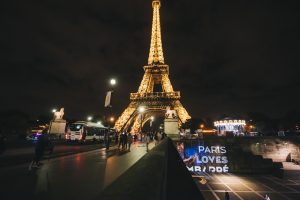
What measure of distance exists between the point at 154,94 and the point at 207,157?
21.4m

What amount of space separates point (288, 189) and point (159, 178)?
4261 cm

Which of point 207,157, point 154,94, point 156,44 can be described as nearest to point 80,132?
point 207,157

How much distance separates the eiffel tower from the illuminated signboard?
10.8 m

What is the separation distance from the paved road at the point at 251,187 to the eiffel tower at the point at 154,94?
16.7 m

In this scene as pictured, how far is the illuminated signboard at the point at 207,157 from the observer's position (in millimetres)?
40125

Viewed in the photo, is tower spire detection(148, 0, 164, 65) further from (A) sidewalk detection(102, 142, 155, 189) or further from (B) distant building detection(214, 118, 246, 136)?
(A) sidewalk detection(102, 142, 155, 189)

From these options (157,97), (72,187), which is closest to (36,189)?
(72,187)

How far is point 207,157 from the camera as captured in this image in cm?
4216

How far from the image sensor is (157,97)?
175 ft

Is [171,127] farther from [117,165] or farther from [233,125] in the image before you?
[233,125]

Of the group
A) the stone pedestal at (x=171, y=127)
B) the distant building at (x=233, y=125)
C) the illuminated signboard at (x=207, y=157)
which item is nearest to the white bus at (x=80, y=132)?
the stone pedestal at (x=171, y=127)

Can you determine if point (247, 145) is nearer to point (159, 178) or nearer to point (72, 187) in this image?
point (72, 187)

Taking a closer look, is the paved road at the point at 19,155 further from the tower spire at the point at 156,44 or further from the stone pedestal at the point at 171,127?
the tower spire at the point at 156,44

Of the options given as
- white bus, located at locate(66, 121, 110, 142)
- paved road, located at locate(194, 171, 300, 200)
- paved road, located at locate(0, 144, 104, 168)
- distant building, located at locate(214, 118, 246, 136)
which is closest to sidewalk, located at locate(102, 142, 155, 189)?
paved road, located at locate(0, 144, 104, 168)
